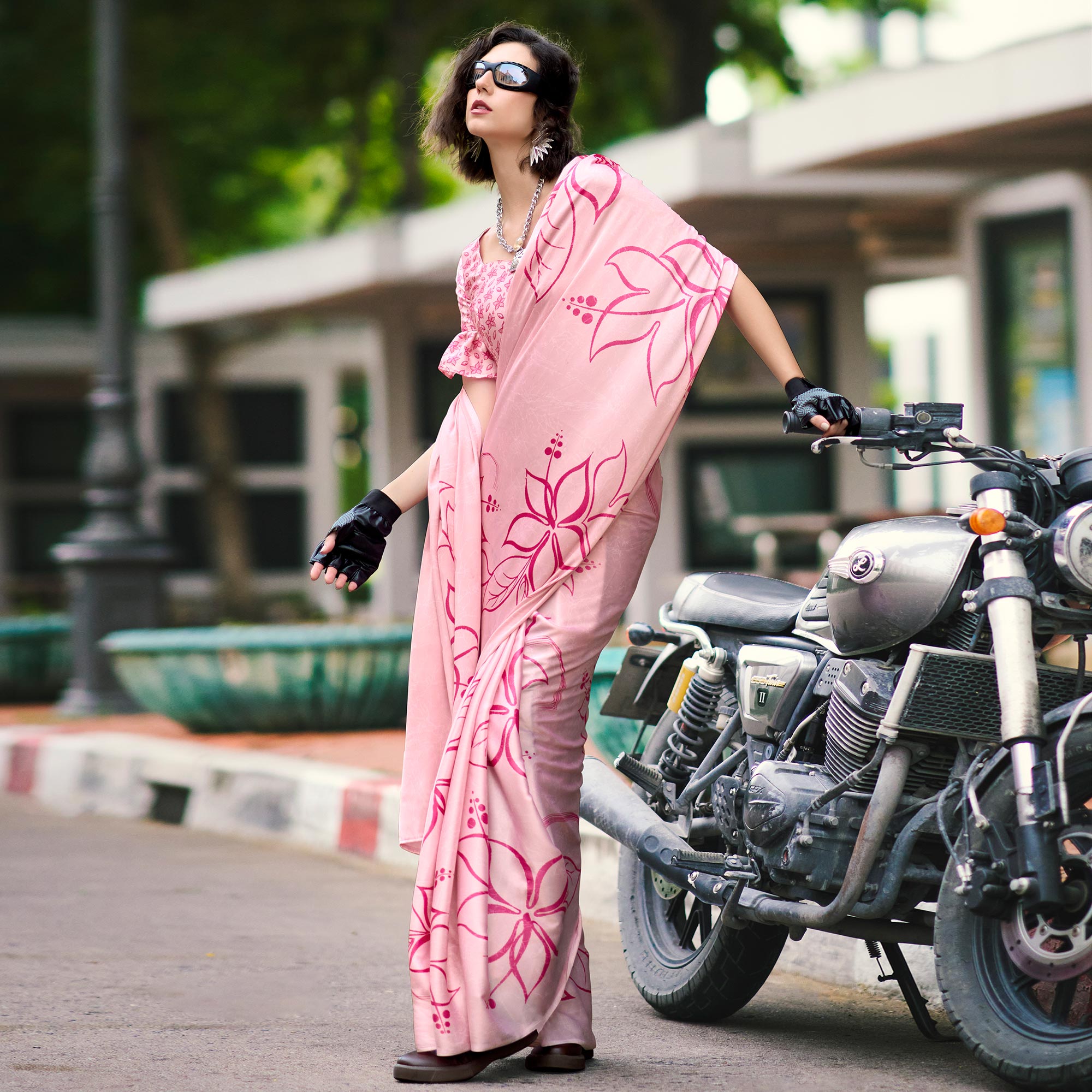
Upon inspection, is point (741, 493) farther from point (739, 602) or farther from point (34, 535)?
point (739, 602)

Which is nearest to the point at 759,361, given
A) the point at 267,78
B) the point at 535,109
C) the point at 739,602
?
the point at 267,78

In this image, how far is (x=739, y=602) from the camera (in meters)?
4.28

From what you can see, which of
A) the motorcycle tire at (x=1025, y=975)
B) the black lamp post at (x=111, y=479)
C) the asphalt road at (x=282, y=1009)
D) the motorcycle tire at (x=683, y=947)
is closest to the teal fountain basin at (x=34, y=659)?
the black lamp post at (x=111, y=479)

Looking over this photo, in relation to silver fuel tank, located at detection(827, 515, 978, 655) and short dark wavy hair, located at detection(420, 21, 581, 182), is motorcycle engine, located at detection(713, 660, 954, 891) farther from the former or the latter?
short dark wavy hair, located at detection(420, 21, 581, 182)

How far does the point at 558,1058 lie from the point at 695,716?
0.91 meters

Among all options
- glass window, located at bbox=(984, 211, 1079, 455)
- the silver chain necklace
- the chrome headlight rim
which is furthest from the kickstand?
glass window, located at bbox=(984, 211, 1079, 455)

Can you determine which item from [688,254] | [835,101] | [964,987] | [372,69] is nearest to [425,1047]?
[964,987]

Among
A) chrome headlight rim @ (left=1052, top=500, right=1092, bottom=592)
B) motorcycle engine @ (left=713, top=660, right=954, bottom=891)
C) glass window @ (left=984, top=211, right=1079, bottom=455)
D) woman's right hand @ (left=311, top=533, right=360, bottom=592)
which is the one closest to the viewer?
chrome headlight rim @ (left=1052, top=500, right=1092, bottom=592)

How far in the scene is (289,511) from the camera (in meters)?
Answer: 22.1

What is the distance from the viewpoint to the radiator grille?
3395mm

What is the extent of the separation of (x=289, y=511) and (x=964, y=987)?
1916 centimetres

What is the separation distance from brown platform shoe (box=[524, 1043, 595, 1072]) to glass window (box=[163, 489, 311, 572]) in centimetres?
1829


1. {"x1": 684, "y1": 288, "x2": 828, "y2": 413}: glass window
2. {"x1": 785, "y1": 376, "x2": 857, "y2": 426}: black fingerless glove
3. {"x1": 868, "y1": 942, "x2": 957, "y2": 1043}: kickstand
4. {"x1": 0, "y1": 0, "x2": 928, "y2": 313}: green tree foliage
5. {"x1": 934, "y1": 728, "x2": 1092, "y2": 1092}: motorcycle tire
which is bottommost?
{"x1": 868, "y1": 942, "x2": 957, "y2": 1043}: kickstand

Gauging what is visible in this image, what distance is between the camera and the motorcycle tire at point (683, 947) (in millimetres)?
4074
